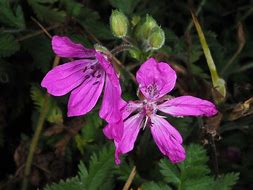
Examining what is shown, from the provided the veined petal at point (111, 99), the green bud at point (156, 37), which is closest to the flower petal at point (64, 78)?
the veined petal at point (111, 99)

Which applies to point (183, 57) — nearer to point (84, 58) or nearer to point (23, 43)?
point (84, 58)

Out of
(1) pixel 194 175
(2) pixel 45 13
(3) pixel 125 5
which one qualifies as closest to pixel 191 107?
(1) pixel 194 175

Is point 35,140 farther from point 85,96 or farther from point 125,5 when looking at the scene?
point 125,5

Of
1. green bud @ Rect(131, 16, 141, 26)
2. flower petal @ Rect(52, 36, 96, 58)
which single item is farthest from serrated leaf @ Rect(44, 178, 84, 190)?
green bud @ Rect(131, 16, 141, 26)

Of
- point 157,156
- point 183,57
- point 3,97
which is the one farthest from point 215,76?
point 3,97

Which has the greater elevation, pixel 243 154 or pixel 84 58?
pixel 84 58

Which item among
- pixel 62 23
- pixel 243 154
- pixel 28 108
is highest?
pixel 62 23

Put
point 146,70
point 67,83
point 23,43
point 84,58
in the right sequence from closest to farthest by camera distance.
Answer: point 146,70, point 67,83, point 84,58, point 23,43

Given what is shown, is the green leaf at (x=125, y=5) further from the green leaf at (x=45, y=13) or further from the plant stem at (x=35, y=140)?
the plant stem at (x=35, y=140)
